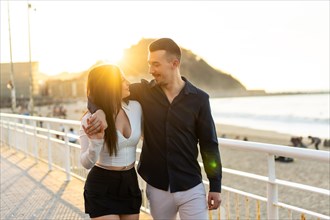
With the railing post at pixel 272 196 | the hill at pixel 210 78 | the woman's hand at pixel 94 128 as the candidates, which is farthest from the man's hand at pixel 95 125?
the hill at pixel 210 78

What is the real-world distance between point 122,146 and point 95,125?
23 cm

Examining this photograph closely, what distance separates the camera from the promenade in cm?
500

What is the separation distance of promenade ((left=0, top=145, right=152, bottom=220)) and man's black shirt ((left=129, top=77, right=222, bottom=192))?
233cm

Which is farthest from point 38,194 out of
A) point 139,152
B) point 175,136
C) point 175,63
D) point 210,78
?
point 210,78

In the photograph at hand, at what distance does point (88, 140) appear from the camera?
229cm

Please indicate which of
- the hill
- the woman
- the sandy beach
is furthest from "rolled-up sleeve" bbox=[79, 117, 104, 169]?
the hill

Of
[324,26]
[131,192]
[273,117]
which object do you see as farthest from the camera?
[324,26]

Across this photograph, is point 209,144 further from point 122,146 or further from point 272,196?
point 272,196

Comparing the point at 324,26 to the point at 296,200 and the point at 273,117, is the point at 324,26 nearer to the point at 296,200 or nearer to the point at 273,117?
the point at 273,117

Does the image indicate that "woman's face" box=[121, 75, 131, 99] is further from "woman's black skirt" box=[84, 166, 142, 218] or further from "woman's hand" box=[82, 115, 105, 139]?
"woman's black skirt" box=[84, 166, 142, 218]

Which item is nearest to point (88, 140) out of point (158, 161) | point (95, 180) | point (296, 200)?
point (95, 180)

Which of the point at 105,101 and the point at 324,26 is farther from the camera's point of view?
the point at 324,26

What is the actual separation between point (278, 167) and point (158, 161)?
1735 centimetres

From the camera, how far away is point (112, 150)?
229 cm
